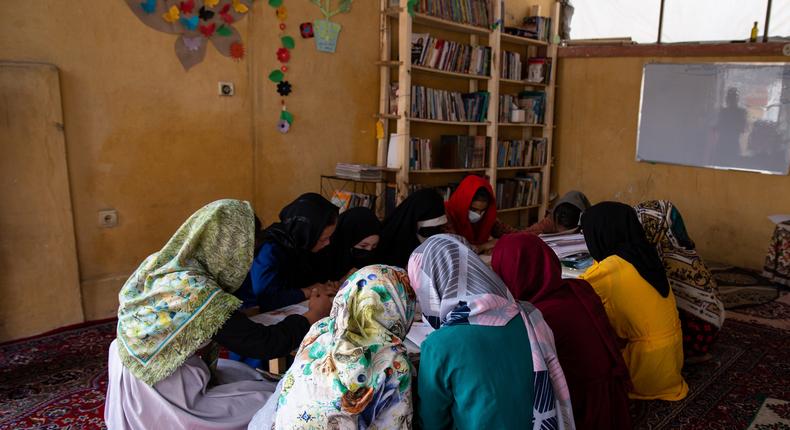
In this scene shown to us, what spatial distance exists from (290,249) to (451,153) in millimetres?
2998

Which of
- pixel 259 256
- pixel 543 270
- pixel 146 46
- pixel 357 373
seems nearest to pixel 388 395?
Answer: pixel 357 373

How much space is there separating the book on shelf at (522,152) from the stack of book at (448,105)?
460mm

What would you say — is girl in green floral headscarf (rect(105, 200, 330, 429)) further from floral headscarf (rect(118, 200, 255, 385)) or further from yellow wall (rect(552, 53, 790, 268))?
yellow wall (rect(552, 53, 790, 268))

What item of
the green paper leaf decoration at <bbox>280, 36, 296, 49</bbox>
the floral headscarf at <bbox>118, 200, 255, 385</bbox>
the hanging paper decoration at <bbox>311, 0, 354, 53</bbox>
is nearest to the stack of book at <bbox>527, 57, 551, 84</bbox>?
the hanging paper decoration at <bbox>311, 0, 354, 53</bbox>

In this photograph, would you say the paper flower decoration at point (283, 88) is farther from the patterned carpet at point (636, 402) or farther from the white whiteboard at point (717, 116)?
the white whiteboard at point (717, 116)

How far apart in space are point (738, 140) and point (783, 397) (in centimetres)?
315

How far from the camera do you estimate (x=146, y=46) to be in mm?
3621

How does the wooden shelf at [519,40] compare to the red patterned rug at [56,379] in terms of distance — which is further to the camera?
the wooden shelf at [519,40]

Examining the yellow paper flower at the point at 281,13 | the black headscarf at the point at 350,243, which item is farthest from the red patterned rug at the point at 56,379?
the yellow paper flower at the point at 281,13

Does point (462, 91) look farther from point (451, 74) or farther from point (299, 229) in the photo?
point (299, 229)

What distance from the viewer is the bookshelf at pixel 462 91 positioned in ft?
16.0

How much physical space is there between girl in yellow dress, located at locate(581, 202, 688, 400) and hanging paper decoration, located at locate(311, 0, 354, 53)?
9.62 ft

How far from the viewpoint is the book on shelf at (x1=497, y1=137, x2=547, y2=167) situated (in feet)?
19.5

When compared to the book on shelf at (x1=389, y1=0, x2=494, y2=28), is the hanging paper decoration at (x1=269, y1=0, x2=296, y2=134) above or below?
below
